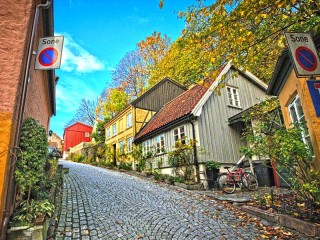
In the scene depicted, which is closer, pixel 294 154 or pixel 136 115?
pixel 294 154

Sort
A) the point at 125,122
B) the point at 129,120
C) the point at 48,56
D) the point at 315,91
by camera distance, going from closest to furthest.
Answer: the point at 315,91
the point at 48,56
the point at 129,120
the point at 125,122

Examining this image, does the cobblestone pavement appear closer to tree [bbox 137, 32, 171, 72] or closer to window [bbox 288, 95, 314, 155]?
window [bbox 288, 95, 314, 155]

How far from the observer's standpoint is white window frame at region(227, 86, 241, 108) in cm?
1455

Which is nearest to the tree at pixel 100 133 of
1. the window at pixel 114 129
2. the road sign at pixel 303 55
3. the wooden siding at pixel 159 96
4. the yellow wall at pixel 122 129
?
the yellow wall at pixel 122 129

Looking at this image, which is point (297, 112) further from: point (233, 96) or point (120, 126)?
point (120, 126)

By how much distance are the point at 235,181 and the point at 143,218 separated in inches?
233

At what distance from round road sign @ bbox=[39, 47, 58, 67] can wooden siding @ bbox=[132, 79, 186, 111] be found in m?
15.0

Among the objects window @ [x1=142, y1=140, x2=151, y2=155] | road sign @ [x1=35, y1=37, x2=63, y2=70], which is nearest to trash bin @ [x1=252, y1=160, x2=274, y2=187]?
window @ [x1=142, y1=140, x2=151, y2=155]

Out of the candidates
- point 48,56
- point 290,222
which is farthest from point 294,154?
point 48,56

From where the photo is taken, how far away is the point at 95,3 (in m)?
7.25

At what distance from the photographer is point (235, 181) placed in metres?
9.84

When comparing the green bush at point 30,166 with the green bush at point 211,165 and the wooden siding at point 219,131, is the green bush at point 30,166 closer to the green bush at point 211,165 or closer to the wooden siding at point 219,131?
the green bush at point 211,165

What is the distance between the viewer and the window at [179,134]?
42.4ft

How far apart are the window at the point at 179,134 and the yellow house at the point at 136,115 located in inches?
238
